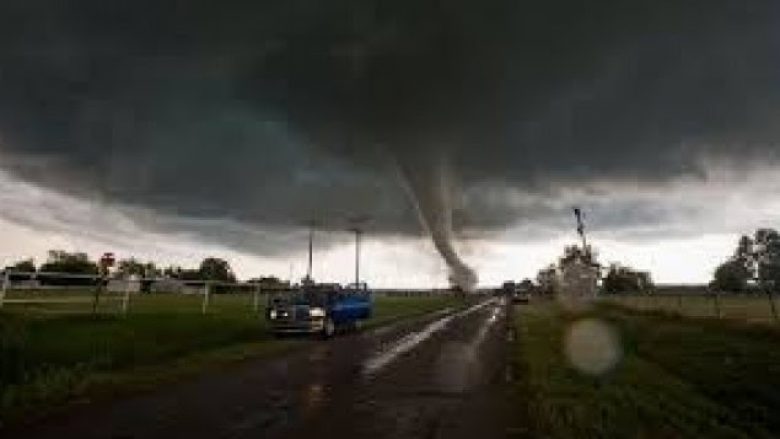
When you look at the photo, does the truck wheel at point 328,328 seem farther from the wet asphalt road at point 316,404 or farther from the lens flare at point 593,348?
the wet asphalt road at point 316,404

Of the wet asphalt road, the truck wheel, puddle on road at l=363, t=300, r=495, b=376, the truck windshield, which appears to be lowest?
the wet asphalt road

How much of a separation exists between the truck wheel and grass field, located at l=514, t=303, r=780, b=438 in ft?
28.6

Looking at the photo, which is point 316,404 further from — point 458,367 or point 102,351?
point 102,351

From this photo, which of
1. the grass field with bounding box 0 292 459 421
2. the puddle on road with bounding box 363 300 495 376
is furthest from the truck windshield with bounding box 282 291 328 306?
the puddle on road with bounding box 363 300 495 376

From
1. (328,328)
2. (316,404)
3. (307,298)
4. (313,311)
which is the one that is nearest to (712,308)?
(328,328)

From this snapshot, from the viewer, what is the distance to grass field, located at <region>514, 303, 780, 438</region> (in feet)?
40.3

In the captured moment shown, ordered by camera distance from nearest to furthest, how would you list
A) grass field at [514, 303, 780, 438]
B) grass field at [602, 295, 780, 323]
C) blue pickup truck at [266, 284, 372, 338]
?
grass field at [514, 303, 780, 438], blue pickup truck at [266, 284, 372, 338], grass field at [602, 295, 780, 323]

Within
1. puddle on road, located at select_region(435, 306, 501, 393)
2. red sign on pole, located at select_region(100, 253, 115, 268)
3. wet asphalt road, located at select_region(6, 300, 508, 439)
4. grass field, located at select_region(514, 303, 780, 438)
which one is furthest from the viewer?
red sign on pole, located at select_region(100, 253, 115, 268)

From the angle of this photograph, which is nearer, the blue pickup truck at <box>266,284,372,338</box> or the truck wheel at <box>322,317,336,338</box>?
the blue pickup truck at <box>266,284,372,338</box>

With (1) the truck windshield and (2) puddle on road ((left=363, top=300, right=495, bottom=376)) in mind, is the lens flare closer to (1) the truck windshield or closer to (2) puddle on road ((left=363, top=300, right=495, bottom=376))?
(2) puddle on road ((left=363, top=300, right=495, bottom=376))

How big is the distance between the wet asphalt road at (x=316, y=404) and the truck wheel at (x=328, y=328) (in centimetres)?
1059

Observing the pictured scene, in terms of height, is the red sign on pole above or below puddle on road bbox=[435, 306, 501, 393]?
above

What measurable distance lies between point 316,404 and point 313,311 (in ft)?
65.0


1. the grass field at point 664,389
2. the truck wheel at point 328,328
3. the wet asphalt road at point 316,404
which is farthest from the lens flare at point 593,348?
the truck wheel at point 328,328
